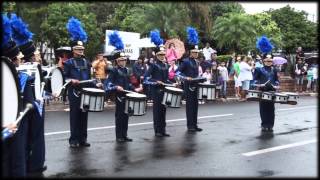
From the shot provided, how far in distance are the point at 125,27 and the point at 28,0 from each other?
2949 centimetres

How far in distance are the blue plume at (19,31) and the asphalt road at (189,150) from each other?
1759 millimetres

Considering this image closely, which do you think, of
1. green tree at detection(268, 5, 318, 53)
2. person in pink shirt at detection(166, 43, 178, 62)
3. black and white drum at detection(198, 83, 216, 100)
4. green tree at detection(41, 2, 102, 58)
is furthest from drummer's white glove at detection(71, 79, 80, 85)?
green tree at detection(268, 5, 318, 53)

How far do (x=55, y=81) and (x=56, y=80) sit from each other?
0.08 feet

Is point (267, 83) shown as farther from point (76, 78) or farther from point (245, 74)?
point (245, 74)

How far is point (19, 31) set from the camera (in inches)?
247

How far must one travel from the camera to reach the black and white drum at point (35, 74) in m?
5.70

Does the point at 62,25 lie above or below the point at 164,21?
below

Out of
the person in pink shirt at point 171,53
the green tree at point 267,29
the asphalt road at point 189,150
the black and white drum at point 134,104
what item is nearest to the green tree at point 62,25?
the person in pink shirt at point 171,53

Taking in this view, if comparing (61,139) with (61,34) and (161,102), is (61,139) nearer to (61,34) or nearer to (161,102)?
(161,102)

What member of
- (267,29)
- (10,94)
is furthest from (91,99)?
(267,29)

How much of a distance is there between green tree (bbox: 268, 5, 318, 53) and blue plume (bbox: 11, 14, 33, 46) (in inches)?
1103

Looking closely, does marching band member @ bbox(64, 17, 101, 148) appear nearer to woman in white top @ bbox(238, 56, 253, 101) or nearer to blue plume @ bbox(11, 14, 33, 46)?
blue plume @ bbox(11, 14, 33, 46)

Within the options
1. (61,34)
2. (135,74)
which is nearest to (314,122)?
(135,74)

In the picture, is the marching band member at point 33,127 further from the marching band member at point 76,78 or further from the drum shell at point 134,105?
the drum shell at point 134,105
